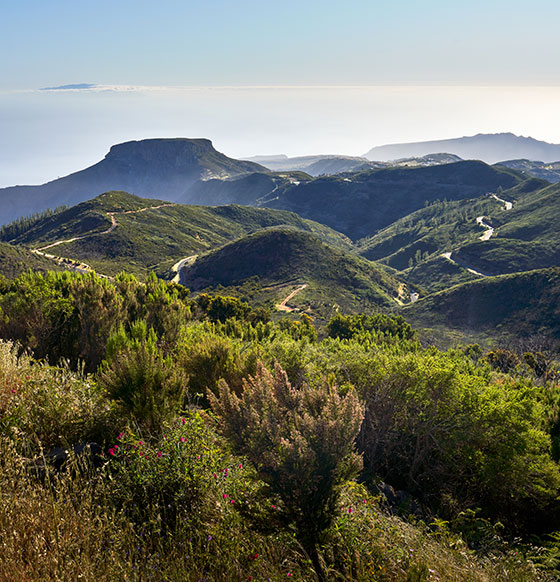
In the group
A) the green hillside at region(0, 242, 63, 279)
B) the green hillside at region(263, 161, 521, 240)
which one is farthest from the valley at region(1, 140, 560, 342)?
the green hillside at region(0, 242, 63, 279)

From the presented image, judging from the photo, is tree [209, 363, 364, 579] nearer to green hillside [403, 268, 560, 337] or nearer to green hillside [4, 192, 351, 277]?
green hillside [403, 268, 560, 337]

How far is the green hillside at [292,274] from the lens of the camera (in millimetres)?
69062

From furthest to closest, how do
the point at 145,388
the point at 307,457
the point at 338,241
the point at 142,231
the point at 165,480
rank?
the point at 338,241
the point at 142,231
the point at 145,388
the point at 165,480
the point at 307,457

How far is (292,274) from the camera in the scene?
78125 mm

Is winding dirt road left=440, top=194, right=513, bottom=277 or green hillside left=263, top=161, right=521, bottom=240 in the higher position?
green hillside left=263, top=161, right=521, bottom=240

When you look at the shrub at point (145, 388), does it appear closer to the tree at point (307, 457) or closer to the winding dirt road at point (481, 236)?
the tree at point (307, 457)

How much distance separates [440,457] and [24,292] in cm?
1282

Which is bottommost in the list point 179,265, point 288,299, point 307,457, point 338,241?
point 288,299

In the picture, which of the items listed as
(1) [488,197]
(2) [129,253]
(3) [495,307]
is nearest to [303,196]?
(1) [488,197]

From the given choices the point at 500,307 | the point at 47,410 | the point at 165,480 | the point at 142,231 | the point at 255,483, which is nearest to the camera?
the point at 165,480

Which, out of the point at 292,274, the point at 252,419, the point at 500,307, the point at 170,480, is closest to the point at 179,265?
the point at 292,274

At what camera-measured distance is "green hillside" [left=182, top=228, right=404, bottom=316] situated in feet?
227

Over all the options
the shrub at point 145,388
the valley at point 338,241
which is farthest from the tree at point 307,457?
the valley at point 338,241

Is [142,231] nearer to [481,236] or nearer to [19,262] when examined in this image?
[19,262]
